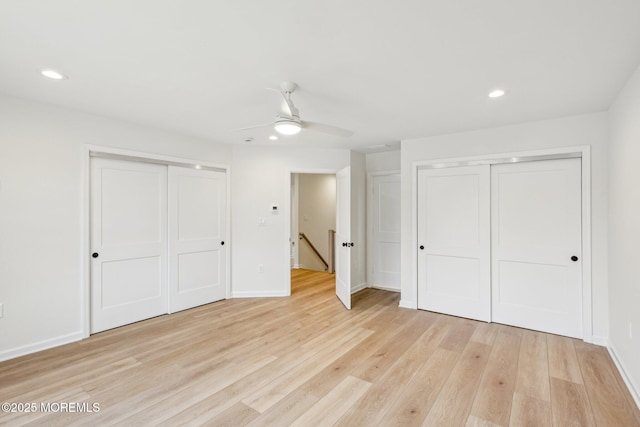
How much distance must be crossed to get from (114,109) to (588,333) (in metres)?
5.40

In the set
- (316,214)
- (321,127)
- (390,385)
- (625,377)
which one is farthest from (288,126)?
(316,214)

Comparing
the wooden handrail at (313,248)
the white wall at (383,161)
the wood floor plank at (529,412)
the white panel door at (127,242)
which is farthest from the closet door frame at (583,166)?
the wooden handrail at (313,248)

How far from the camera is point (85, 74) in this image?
234 centimetres

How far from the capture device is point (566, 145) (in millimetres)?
3289

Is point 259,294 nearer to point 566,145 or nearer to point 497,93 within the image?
point 497,93

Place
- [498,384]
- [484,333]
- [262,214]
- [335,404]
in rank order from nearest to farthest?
[335,404]
[498,384]
[484,333]
[262,214]

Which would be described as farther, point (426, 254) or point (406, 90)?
point (426, 254)

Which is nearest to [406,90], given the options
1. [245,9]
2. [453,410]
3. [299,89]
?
[299,89]

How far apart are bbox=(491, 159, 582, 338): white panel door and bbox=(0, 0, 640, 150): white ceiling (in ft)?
2.34

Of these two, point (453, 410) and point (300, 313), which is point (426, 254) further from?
point (453, 410)

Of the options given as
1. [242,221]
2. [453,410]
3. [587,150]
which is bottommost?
[453,410]

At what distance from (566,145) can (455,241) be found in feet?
5.15

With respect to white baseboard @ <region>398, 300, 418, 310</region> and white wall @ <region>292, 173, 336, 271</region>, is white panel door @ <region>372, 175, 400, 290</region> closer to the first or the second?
white baseboard @ <region>398, 300, 418, 310</region>

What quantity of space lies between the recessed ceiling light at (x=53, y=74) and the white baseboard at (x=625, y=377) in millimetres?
4822
